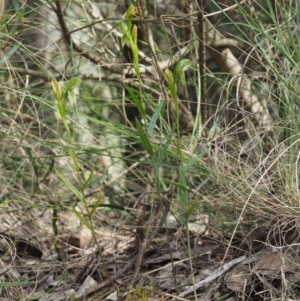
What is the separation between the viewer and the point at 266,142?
259 centimetres

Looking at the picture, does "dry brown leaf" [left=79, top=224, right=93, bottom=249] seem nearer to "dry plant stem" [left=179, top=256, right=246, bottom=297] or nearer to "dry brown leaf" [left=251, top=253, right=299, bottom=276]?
"dry plant stem" [left=179, top=256, right=246, bottom=297]

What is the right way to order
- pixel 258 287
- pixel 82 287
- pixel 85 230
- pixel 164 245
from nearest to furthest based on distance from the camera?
1. pixel 258 287
2. pixel 82 287
3. pixel 164 245
4. pixel 85 230

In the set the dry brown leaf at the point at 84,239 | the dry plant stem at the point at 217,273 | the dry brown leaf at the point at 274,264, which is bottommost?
the dry brown leaf at the point at 84,239

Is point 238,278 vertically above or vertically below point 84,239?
above

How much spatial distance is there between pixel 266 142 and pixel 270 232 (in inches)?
17.4

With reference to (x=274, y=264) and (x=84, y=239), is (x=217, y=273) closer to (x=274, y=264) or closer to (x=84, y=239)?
(x=274, y=264)

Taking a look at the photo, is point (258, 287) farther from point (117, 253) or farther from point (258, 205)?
point (117, 253)

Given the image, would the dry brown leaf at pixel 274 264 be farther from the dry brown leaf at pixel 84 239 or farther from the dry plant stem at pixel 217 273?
the dry brown leaf at pixel 84 239

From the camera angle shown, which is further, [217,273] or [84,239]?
[84,239]

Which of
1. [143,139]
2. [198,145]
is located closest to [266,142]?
[198,145]

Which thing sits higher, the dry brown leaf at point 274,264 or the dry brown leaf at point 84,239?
the dry brown leaf at point 274,264

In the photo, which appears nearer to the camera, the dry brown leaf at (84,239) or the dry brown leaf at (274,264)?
the dry brown leaf at (274,264)

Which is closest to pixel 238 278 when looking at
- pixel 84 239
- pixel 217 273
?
pixel 217 273

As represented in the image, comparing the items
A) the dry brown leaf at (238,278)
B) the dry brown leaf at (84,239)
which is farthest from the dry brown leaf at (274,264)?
the dry brown leaf at (84,239)
